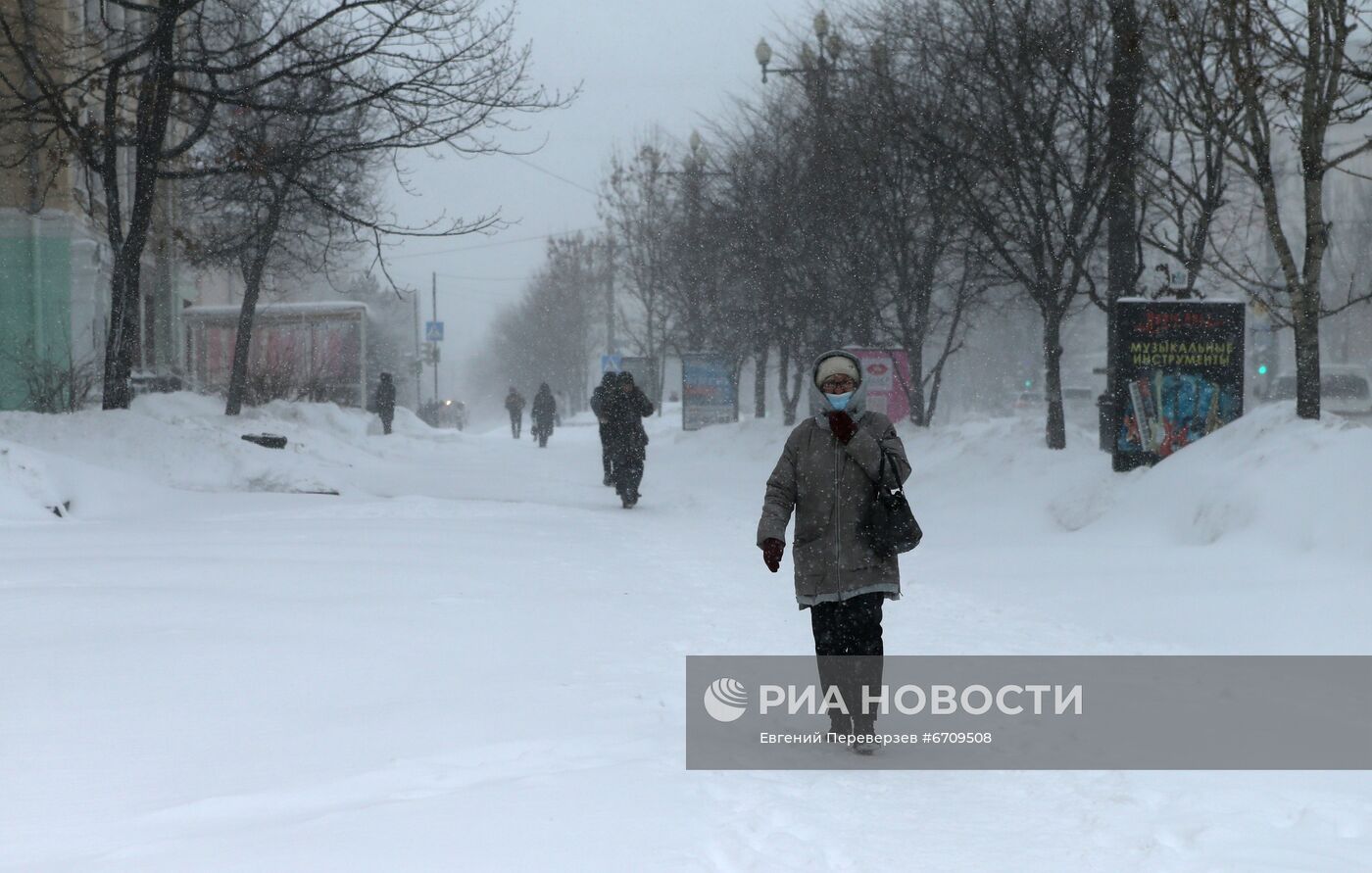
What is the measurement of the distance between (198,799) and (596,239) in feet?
195

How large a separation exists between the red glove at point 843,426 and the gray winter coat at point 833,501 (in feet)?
0.09

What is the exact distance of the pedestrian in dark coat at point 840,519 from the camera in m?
5.49

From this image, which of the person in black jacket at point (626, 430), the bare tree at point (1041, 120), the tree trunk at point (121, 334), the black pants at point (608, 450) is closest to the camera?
the bare tree at point (1041, 120)

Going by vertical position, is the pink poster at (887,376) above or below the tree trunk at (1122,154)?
below

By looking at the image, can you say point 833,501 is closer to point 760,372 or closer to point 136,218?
point 136,218

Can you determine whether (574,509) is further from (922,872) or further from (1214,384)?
(922,872)

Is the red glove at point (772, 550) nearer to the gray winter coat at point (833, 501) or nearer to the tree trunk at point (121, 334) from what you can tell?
the gray winter coat at point (833, 501)

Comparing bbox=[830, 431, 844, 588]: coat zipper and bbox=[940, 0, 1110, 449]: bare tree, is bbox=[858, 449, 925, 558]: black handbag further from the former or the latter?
bbox=[940, 0, 1110, 449]: bare tree

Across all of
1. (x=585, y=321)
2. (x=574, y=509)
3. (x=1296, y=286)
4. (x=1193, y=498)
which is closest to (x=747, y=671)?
(x=1193, y=498)

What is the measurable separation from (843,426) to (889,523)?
0.41m

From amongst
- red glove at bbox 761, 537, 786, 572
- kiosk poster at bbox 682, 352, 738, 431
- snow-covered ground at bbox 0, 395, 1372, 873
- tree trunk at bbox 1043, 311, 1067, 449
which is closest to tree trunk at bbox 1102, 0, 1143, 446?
tree trunk at bbox 1043, 311, 1067, 449

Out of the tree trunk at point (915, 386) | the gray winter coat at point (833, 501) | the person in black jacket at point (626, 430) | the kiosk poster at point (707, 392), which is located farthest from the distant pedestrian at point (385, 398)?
the gray winter coat at point (833, 501)

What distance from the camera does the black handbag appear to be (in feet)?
17.9

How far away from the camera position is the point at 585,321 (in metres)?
72.3
